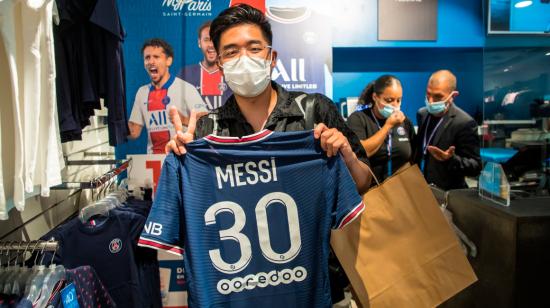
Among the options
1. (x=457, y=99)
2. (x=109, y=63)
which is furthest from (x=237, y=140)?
(x=457, y=99)

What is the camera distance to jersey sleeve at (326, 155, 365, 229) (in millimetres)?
1359

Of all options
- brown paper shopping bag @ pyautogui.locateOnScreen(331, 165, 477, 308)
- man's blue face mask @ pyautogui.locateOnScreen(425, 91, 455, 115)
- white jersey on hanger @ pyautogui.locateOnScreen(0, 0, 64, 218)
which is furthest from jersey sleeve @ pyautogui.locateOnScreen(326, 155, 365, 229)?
man's blue face mask @ pyautogui.locateOnScreen(425, 91, 455, 115)

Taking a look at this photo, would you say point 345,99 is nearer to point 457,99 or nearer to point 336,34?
point 336,34

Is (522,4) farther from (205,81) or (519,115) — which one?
(205,81)

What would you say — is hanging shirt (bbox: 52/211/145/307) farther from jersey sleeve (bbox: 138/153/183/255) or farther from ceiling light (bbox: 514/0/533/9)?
ceiling light (bbox: 514/0/533/9)

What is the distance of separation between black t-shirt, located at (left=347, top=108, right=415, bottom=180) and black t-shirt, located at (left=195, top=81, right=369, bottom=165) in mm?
1559

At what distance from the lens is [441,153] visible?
3.04m

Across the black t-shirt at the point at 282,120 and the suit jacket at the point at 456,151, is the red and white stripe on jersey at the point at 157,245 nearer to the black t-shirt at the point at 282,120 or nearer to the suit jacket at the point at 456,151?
the black t-shirt at the point at 282,120

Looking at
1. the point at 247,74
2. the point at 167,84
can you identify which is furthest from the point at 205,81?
the point at 247,74

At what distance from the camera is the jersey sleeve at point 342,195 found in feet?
4.46

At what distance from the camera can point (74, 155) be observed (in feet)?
9.55

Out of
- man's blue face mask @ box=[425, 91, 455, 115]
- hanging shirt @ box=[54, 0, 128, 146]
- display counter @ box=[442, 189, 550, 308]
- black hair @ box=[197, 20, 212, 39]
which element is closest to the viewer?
display counter @ box=[442, 189, 550, 308]

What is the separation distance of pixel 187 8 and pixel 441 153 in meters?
2.18

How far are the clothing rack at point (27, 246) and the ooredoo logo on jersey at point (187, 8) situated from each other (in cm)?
186
